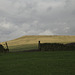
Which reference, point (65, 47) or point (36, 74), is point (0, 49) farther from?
point (36, 74)

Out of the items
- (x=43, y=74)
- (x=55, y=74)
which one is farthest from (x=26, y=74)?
(x=55, y=74)

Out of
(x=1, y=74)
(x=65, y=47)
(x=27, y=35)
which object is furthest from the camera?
(x=27, y=35)

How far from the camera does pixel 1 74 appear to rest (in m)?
10.4

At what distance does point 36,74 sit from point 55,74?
3.74ft

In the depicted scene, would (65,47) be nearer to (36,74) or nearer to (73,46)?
(73,46)

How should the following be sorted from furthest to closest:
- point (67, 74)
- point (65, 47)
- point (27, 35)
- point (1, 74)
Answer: point (27, 35)
point (65, 47)
point (1, 74)
point (67, 74)

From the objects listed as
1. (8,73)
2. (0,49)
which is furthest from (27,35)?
(8,73)

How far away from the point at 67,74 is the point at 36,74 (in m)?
1.85

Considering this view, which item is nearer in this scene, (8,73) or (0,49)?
(8,73)

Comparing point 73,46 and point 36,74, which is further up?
point 73,46

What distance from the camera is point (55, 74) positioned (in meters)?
9.73

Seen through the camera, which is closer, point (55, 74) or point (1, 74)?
point (55, 74)

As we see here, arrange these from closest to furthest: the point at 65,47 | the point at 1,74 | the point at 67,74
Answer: the point at 67,74
the point at 1,74
the point at 65,47

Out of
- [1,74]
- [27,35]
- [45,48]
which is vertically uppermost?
[27,35]
